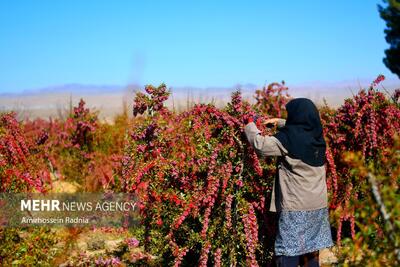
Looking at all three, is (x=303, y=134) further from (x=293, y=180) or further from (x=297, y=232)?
(x=297, y=232)

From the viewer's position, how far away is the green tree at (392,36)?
76.9 feet

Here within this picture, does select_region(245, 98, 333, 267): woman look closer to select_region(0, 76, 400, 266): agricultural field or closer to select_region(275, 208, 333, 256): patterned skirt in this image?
select_region(275, 208, 333, 256): patterned skirt

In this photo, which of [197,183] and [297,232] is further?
[197,183]

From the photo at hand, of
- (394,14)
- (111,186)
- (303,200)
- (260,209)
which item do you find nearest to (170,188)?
(260,209)

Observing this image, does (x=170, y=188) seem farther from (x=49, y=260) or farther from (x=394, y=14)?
(x=394, y=14)

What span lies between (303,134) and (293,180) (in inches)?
15.7

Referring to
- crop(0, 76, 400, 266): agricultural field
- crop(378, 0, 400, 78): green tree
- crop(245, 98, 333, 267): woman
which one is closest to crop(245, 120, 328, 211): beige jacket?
crop(245, 98, 333, 267): woman

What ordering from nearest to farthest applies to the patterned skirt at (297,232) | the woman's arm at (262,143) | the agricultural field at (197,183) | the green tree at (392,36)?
the woman's arm at (262,143) → the patterned skirt at (297,232) → the agricultural field at (197,183) → the green tree at (392,36)

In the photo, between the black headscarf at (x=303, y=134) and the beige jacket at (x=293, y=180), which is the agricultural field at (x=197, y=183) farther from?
the black headscarf at (x=303, y=134)

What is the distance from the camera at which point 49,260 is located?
582cm

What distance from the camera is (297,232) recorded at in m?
4.41

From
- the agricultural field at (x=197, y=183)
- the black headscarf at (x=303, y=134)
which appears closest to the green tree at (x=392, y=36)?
the agricultural field at (x=197, y=183)

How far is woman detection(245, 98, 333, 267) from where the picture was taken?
430 cm

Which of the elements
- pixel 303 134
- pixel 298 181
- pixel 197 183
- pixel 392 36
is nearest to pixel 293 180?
pixel 298 181
